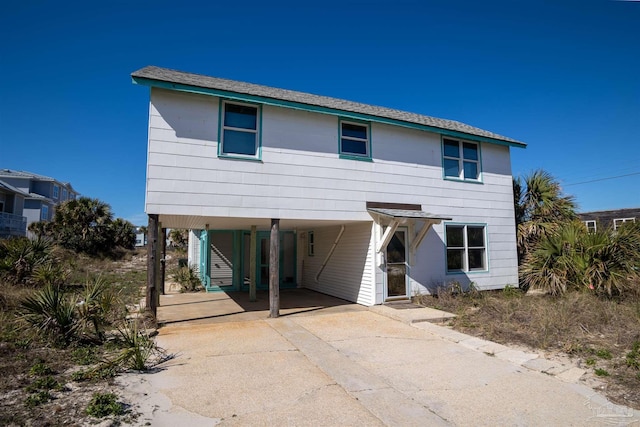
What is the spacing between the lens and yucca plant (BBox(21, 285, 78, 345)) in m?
6.39

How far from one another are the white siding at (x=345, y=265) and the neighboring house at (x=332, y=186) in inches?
2.5

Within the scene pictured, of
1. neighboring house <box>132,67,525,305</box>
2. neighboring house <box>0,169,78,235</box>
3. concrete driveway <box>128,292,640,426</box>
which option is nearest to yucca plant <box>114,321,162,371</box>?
concrete driveway <box>128,292,640,426</box>

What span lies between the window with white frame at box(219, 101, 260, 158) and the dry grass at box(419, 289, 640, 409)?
671cm

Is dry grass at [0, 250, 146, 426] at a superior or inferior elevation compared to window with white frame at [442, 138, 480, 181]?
inferior

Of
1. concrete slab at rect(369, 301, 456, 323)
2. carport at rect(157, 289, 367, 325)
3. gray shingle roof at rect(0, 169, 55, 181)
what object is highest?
gray shingle roof at rect(0, 169, 55, 181)

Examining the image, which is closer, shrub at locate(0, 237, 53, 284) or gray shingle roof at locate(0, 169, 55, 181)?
shrub at locate(0, 237, 53, 284)

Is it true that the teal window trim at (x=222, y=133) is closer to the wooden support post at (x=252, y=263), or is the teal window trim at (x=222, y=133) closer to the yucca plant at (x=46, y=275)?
the wooden support post at (x=252, y=263)

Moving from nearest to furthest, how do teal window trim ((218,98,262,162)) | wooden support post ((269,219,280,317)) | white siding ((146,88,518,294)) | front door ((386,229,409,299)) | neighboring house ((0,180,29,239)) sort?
1. white siding ((146,88,518,294))
2. teal window trim ((218,98,262,162))
3. wooden support post ((269,219,280,317))
4. front door ((386,229,409,299))
5. neighboring house ((0,180,29,239))

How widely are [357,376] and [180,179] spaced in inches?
234

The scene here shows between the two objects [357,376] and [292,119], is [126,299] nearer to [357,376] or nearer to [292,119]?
[292,119]

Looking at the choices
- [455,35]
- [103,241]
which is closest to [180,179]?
[455,35]

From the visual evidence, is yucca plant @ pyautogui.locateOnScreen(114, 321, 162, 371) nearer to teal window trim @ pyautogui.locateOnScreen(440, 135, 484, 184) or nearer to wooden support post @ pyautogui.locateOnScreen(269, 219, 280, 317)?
wooden support post @ pyautogui.locateOnScreen(269, 219, 280, 317)

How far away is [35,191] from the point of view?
3825 cm

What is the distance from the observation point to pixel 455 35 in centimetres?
1205
